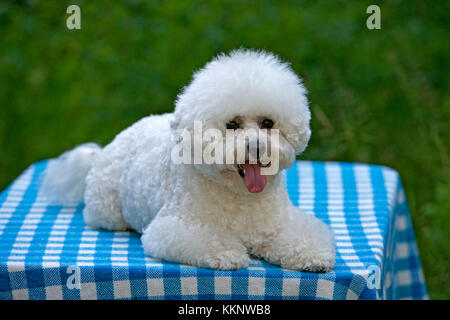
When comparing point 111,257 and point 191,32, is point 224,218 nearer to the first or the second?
point 111,257

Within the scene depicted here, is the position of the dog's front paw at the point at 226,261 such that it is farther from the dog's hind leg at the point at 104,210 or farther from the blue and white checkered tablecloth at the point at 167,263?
the dog's hind leg at the point at 104,210

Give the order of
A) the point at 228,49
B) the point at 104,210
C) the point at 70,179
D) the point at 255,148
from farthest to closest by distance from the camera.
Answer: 1. the point at 228,49
2. the point at 70,179
3. the point at 104,210
4. the point at 255,148

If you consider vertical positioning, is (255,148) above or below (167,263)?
above

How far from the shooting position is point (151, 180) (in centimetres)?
233

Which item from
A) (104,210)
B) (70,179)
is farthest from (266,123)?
(70,179)

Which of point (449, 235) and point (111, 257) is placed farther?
point (449, 235)

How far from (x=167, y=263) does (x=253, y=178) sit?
0.38 m

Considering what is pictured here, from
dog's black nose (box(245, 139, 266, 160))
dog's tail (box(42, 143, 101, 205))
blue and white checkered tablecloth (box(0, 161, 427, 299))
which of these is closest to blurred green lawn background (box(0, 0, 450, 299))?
blue and white checkered tablecloth (box(0, 161, 427, 299))

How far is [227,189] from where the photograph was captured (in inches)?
85.1

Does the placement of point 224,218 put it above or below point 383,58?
below

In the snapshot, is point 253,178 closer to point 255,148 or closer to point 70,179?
point 255,148

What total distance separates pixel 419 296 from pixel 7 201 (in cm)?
172
